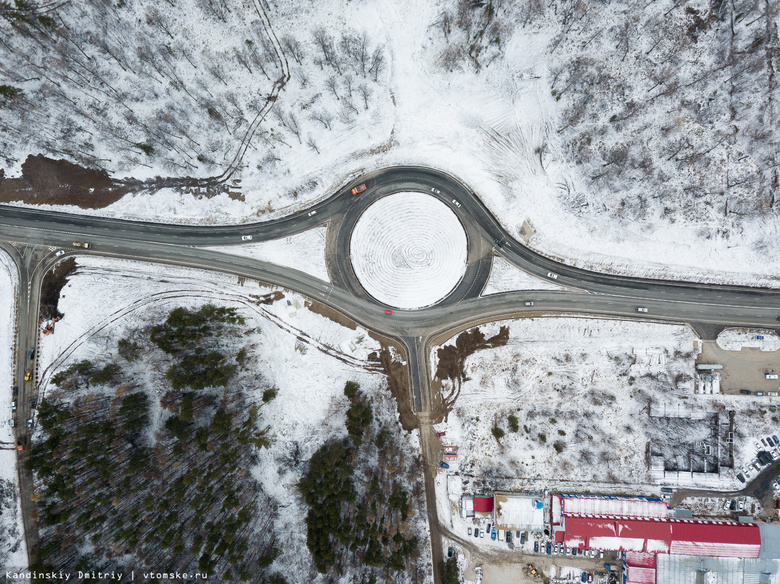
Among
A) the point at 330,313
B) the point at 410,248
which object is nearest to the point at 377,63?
the point at 410,248

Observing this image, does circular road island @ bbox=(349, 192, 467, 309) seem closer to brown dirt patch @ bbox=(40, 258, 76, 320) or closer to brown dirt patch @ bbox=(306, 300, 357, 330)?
brown dirt patch @ bbox=(306, 300, 357, 330)

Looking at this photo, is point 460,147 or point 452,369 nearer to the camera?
point 460,147

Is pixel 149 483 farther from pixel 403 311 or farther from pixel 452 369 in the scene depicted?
pixel 452 369

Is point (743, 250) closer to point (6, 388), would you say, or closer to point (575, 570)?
point (575, 570)

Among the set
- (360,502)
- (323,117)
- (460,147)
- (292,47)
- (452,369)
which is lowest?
(360,502)

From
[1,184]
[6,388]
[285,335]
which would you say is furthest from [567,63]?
[6,388]

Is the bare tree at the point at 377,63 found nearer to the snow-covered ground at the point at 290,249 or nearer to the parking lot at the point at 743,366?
the snow-covered ground at the point at 290,249
